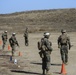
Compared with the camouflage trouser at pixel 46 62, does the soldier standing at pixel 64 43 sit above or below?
above

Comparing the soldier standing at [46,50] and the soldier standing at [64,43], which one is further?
the soldier standing at [64,43]

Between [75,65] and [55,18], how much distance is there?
7008cm

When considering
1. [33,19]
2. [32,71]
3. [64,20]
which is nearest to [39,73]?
[32,71]

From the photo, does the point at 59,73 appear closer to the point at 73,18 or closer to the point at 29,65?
the point at 29,65

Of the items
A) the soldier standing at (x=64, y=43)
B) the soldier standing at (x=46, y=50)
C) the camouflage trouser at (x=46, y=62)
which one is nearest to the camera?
the soldier standing at (x=46, y=50)

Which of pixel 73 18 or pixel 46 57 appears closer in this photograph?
pixel 46 57

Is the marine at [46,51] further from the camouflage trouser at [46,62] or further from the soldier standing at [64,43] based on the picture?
the soldier standing at [64,43]

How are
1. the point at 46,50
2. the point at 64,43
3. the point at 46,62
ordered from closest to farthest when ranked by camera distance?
1. the point at 46,50
2. the point at 46,62
3. the point at 64,43

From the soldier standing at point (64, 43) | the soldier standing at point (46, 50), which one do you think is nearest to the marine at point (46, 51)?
the soldier standing at point (46, 50)

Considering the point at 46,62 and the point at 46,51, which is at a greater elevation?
the point at 46,51

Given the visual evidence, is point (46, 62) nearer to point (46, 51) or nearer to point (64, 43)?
point (46, 51)

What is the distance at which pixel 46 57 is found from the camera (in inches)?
627

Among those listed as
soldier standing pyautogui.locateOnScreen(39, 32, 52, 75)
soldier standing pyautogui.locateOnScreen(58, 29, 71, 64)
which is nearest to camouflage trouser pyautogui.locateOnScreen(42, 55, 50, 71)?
soldier standing pyautogui.locateOnScreen(39, 32, 52, 75)

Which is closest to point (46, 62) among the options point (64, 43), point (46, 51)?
point (46, 51)
